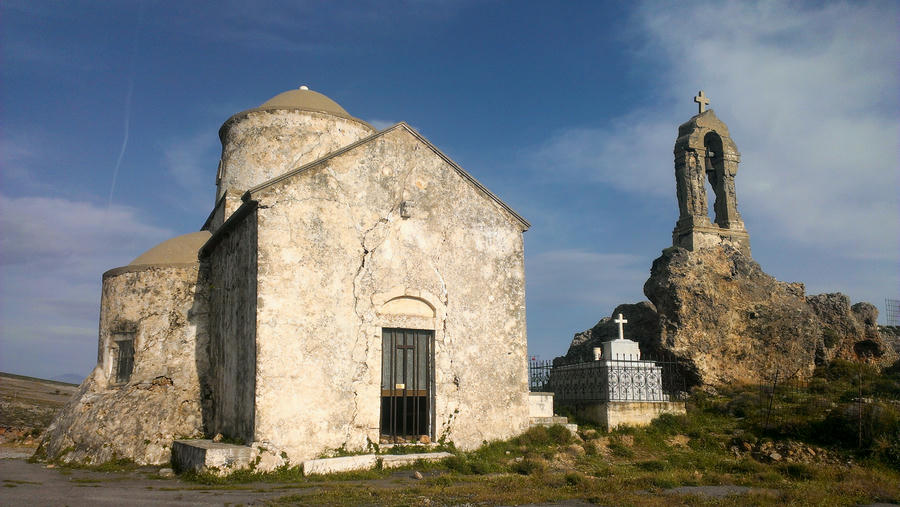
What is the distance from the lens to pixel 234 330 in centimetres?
1277

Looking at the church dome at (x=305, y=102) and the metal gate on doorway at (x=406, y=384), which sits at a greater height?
the church dome at (x=305, y=102)

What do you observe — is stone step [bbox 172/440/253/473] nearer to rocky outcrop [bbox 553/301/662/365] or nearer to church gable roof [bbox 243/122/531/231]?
church gable roof [bbox 243/122/531/231]

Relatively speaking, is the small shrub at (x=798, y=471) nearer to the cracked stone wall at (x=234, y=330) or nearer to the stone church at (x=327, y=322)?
the stone church at (x=327, y=322)

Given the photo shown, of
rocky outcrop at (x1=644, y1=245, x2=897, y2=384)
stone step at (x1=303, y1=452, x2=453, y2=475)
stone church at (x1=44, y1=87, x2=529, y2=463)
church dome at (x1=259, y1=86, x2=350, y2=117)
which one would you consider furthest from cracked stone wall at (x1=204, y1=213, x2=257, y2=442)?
rocky outcrop at (x1=644, y1=245, x2=897, y2=384)

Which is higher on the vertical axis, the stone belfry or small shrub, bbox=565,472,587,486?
the stone belfry

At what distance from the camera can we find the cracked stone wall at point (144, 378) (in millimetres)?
13188

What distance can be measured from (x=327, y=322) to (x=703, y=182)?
16.3 meters

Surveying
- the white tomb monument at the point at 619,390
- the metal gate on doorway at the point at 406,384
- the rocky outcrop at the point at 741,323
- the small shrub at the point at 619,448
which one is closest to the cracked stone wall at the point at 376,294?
the metal gate on doorway at the point at 406,384

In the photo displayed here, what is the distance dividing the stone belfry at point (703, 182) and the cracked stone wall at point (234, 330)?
15083mm

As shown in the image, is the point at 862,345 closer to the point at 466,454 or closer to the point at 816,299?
the point at 816,299

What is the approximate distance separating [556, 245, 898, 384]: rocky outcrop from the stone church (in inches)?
244

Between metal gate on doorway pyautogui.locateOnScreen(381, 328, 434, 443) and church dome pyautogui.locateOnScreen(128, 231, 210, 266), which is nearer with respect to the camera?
metal gate on doorway pyautogui.locateOnScreen(381, 328, 434, 443)

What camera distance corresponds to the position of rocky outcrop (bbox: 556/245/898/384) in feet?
57.9

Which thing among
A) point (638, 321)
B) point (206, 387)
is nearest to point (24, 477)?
point (206, 387)
